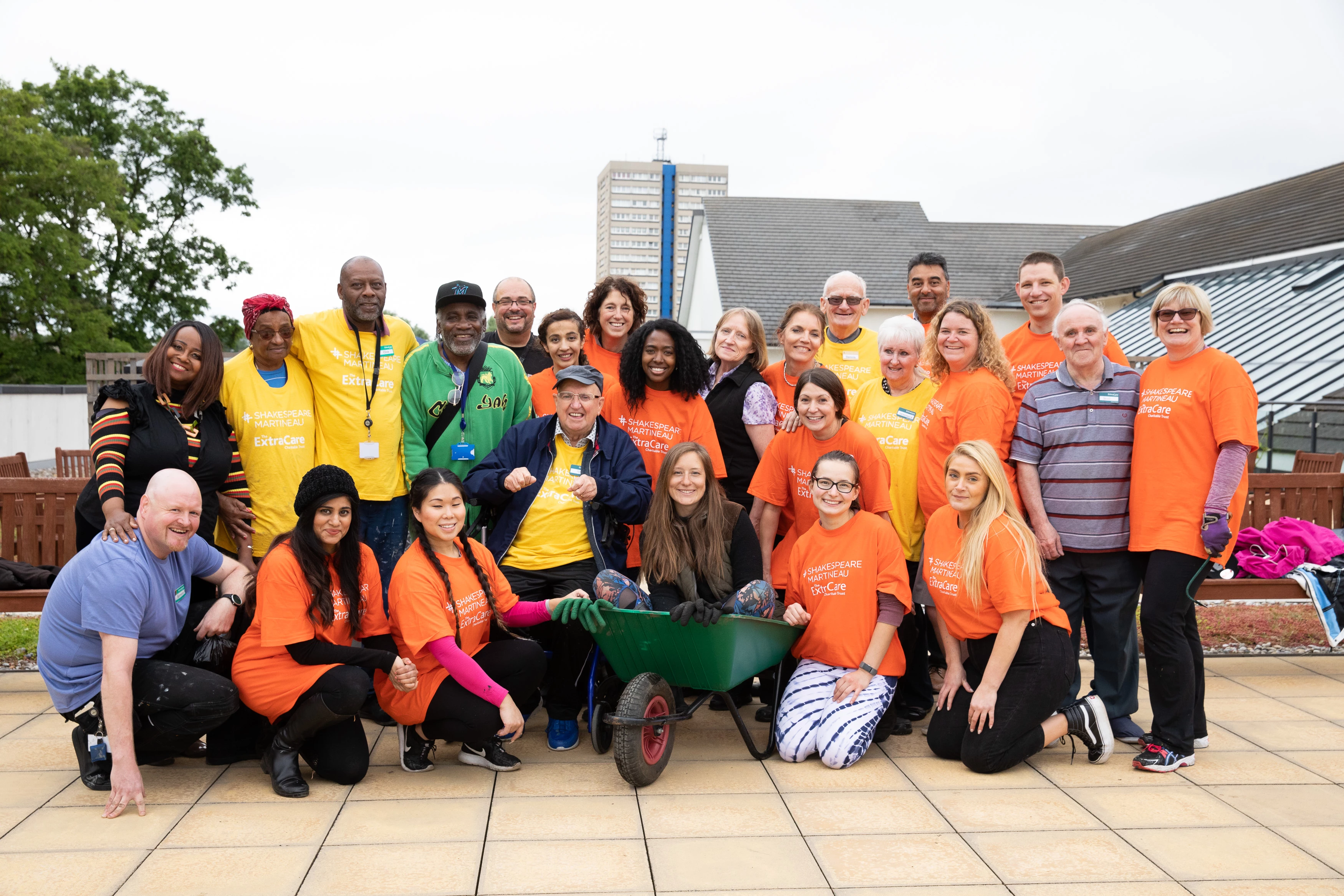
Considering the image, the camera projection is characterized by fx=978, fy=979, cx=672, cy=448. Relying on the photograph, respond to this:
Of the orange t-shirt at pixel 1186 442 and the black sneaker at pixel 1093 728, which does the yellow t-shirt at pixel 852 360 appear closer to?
the orange t-shirt at pixel 1186 442

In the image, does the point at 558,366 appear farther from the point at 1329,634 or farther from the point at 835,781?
the point at 1329,634

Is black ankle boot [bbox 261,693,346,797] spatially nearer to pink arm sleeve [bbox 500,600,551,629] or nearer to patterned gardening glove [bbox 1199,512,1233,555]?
pink arm sleeve [bbox 500,600,551,629]

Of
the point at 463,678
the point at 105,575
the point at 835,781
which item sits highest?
the point at 105,575

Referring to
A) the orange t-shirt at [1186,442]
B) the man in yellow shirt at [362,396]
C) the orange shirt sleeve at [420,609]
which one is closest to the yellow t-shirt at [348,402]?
the man in yellow shirt at [362,396]

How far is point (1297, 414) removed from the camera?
12.9 metres

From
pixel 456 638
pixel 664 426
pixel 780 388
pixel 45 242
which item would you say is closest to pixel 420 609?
pixel 456 638

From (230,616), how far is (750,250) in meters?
23.0

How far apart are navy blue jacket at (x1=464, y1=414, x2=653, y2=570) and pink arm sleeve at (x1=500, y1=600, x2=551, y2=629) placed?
0.28 m

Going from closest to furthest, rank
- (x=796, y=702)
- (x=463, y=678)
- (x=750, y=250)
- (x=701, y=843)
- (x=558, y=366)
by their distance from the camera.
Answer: (x=701, y=843)
(x=463, y=678)
(x=796, y=702)
(x=558, y=366)
(x=750, y=250)

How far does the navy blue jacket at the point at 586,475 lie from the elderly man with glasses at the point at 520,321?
107 centimetres

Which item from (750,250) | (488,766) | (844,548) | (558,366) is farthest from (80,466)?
(750,250)

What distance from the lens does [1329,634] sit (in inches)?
202

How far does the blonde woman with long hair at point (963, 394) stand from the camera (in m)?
4.05

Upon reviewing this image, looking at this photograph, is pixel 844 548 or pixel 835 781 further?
pixel 844 548
